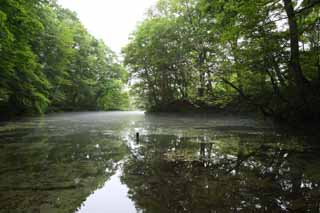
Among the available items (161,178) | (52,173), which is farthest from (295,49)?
(52,173)

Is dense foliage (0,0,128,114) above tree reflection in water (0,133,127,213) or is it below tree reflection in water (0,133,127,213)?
above

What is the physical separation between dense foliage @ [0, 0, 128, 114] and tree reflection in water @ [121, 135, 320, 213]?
19.0 ft

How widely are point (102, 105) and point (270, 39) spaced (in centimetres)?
2840

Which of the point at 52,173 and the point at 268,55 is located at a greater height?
the point at 268,55

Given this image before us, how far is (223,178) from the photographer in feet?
7.98

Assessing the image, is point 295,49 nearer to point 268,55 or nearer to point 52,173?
point 268,55

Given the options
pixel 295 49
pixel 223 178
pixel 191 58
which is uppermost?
pixel 191 58

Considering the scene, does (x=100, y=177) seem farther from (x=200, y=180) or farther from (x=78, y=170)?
(x=200, y=180)

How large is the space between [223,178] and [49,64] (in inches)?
648

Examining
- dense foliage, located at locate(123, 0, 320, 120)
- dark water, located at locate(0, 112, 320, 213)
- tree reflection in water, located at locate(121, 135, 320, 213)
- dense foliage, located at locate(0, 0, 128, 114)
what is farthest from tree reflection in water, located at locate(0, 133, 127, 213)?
dense foliage, located at locate(123, 0, 320, 120)

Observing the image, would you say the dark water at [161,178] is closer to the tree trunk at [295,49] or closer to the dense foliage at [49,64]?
the tree trunk at [295,49]

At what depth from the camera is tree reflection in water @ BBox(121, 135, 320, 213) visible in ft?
5.97

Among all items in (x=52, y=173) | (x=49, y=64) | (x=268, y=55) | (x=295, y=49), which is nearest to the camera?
(x=52, y=173)

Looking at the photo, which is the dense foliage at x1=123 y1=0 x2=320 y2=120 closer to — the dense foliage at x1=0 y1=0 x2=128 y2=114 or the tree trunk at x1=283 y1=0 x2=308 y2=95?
the tree trunk at x1=283 y1=0 x2=308 y2=95
